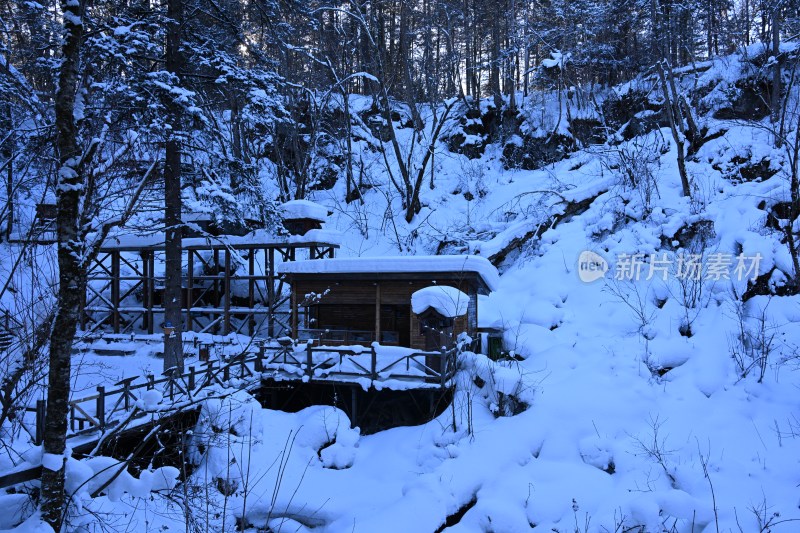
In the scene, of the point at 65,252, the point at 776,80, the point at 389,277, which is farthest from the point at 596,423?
the point at 776,80

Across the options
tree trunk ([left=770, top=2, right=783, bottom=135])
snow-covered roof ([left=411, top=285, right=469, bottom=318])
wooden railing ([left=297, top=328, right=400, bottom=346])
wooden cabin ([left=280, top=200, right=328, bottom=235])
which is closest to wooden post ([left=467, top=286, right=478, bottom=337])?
wooden railing ([left=297, top=328, right=400, bottom=346])

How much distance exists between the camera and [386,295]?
15.6 m

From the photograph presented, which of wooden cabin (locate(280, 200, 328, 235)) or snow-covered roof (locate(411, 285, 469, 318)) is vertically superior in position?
wooden cabin (locate(280, 200, 328, 235))

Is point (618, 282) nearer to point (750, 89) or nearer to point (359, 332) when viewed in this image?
point (359, 332)

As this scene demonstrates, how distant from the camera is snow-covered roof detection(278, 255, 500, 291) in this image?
1434 cm

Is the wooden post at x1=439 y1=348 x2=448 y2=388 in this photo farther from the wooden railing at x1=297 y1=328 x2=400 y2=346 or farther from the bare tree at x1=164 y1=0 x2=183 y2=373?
the bare tree at x1=164 y1=0 x2=183 y2=373

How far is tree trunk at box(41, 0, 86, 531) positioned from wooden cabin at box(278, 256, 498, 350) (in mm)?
9596

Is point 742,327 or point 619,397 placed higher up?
point 742,327

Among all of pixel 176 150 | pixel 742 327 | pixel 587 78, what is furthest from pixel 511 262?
pixel 587 78

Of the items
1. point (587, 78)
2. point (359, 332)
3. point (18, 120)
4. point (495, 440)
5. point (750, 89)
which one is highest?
point (587, 78)

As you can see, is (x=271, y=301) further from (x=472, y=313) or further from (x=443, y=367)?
(x=472, y=313)

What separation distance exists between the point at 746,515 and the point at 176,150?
577 inches

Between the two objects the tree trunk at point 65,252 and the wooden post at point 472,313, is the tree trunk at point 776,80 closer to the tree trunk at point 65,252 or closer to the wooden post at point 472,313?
the wooden post at point 472,313

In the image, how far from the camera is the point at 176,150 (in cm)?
1372
